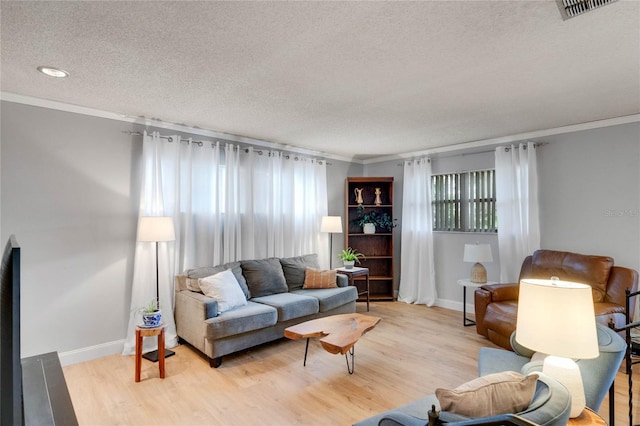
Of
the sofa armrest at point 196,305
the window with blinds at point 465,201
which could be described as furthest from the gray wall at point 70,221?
the window with blinds at point 465,201

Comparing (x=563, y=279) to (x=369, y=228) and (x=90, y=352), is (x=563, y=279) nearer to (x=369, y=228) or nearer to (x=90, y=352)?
(x=369, y=228)

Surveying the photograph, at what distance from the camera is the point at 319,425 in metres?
2.32

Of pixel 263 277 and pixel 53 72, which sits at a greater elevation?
pixel 53 72

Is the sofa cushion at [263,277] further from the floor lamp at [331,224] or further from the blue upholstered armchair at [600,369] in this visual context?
the blue upholstered armchair at [600,369]

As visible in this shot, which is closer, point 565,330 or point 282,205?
point 565,330

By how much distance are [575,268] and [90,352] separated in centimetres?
521

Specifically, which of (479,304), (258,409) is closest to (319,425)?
(258,409)

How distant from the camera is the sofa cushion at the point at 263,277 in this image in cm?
420

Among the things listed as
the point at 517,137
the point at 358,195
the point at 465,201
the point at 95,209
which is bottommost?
the point at 95,209

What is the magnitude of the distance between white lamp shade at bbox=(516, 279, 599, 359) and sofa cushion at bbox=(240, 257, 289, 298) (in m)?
3.20

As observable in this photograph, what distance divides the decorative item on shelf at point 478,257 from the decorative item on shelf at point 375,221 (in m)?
1.59

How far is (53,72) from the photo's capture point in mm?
2566

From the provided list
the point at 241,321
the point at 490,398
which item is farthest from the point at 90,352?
the point at 490,398

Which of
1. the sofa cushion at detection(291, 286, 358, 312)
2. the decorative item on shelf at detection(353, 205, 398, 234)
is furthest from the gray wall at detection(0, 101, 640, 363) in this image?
the decorative item on shelf at detection(353, 205, 398, 234)
